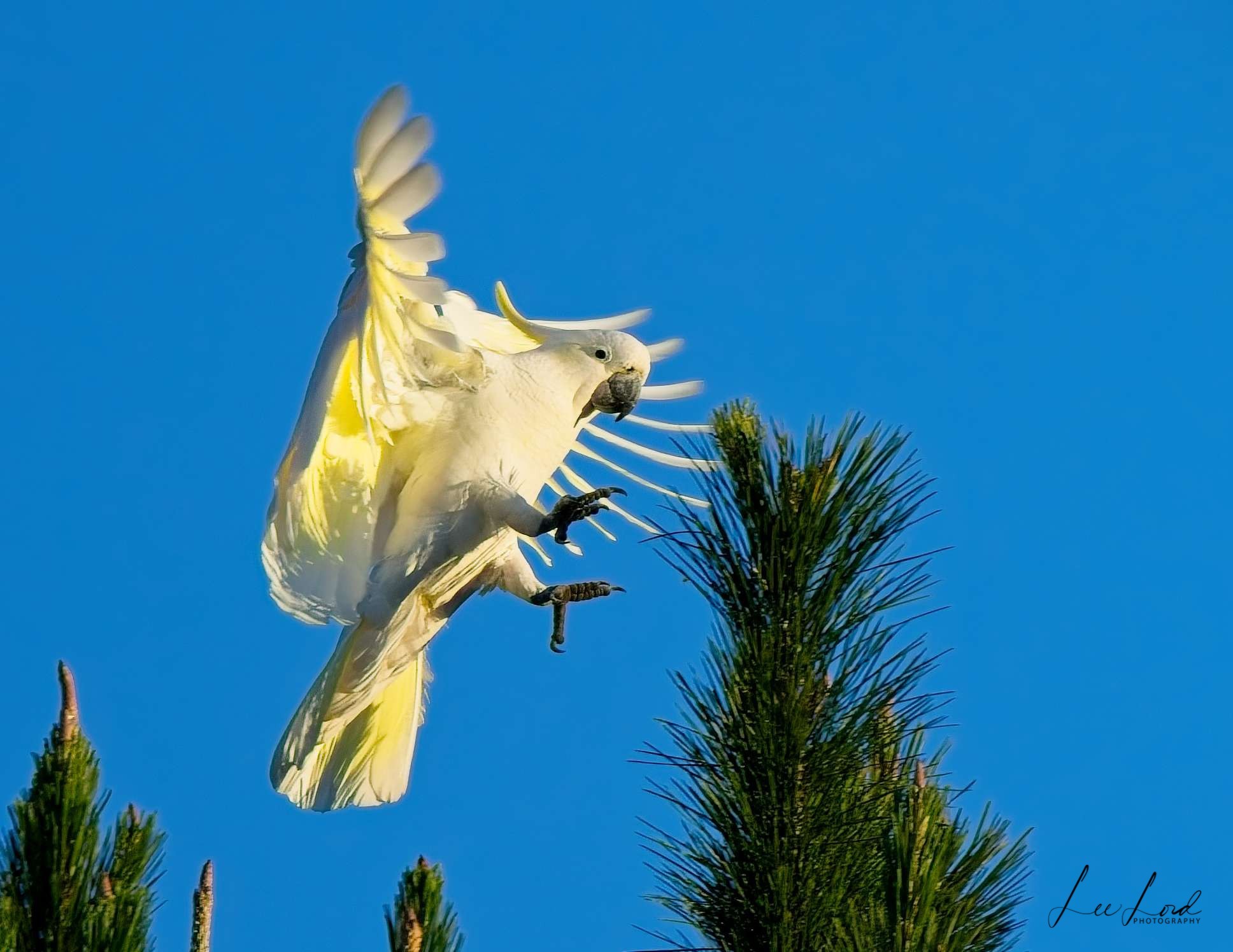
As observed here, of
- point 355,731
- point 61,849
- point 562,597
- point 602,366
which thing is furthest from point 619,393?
point 61,849

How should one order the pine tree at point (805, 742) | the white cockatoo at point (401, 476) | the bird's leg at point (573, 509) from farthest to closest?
the white cockatoo at point (401, 476), the bird's leg at point (573, 509), the pine tree at point (805, 742)

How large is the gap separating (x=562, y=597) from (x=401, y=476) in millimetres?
635

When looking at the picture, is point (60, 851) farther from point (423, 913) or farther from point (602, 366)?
point (602, 366)

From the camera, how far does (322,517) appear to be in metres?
4.48

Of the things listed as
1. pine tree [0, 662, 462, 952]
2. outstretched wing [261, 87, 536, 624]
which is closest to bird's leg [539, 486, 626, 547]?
outstretched wing [261, 87, 536, 624]

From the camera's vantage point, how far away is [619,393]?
4.59 meters

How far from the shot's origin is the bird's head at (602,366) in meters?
4.57

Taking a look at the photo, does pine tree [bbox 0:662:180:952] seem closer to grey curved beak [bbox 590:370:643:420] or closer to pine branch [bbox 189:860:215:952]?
pine branch [bbox 189:860:215:952]

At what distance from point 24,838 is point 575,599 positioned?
196 centimetres

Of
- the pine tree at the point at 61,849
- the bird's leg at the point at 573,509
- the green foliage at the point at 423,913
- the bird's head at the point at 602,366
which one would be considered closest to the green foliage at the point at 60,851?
the pine tree at the point at 61,849

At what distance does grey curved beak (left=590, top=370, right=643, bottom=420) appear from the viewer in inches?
Answer: 181

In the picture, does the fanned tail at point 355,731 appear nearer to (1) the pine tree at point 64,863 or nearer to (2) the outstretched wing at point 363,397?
(2) the outstretched wing at point 363,397

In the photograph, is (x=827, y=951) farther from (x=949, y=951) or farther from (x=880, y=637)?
(x=880, y=637)

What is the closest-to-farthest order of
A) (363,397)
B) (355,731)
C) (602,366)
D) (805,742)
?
(805,742)
(363,397)
(602,366)
(355,731)
